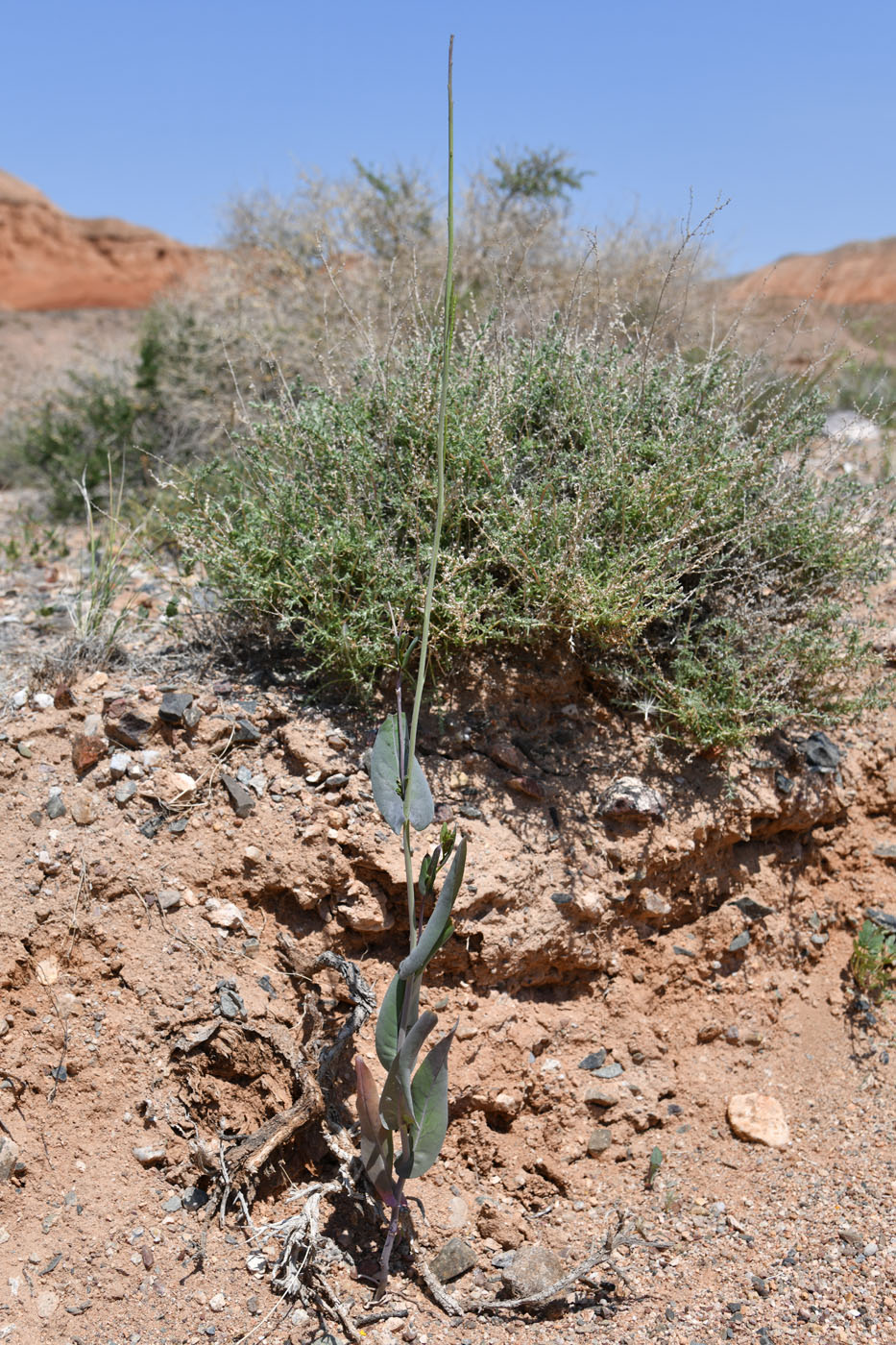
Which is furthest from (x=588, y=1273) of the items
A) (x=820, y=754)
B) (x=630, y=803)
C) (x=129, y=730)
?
(x=129, y=730)

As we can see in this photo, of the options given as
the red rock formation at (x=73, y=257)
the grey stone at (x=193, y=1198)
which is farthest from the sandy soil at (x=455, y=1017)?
the red rock formation at (x=73, y=257)

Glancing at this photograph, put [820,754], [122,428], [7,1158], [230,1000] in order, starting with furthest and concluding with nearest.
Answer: [122,428] → [820,754] → [230,1000] → [7,1158]

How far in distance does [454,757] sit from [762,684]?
1028mm

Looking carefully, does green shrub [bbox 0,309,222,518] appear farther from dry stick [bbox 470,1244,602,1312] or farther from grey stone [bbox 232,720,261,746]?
dry stick [bbox 470,1244,602,1312]

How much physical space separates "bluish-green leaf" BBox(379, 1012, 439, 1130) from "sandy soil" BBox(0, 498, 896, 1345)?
0.34 metres

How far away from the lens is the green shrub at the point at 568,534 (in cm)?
284

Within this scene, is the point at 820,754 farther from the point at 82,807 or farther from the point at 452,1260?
the point at 82,807

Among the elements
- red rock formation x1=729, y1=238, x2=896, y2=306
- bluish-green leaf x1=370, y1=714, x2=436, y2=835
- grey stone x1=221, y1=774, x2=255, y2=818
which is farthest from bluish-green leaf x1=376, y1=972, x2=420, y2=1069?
red rock formation x1=729, y1=238, x2=896, y2=306

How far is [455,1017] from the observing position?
2.65 m

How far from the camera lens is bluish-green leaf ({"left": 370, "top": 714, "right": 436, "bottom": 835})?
6.82 ft

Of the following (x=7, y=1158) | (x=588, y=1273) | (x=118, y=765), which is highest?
(x=118, y=765)

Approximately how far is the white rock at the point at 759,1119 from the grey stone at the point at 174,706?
1957 mm

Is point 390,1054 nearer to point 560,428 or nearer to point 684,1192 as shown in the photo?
point 684,1192

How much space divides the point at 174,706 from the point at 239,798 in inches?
14.2
